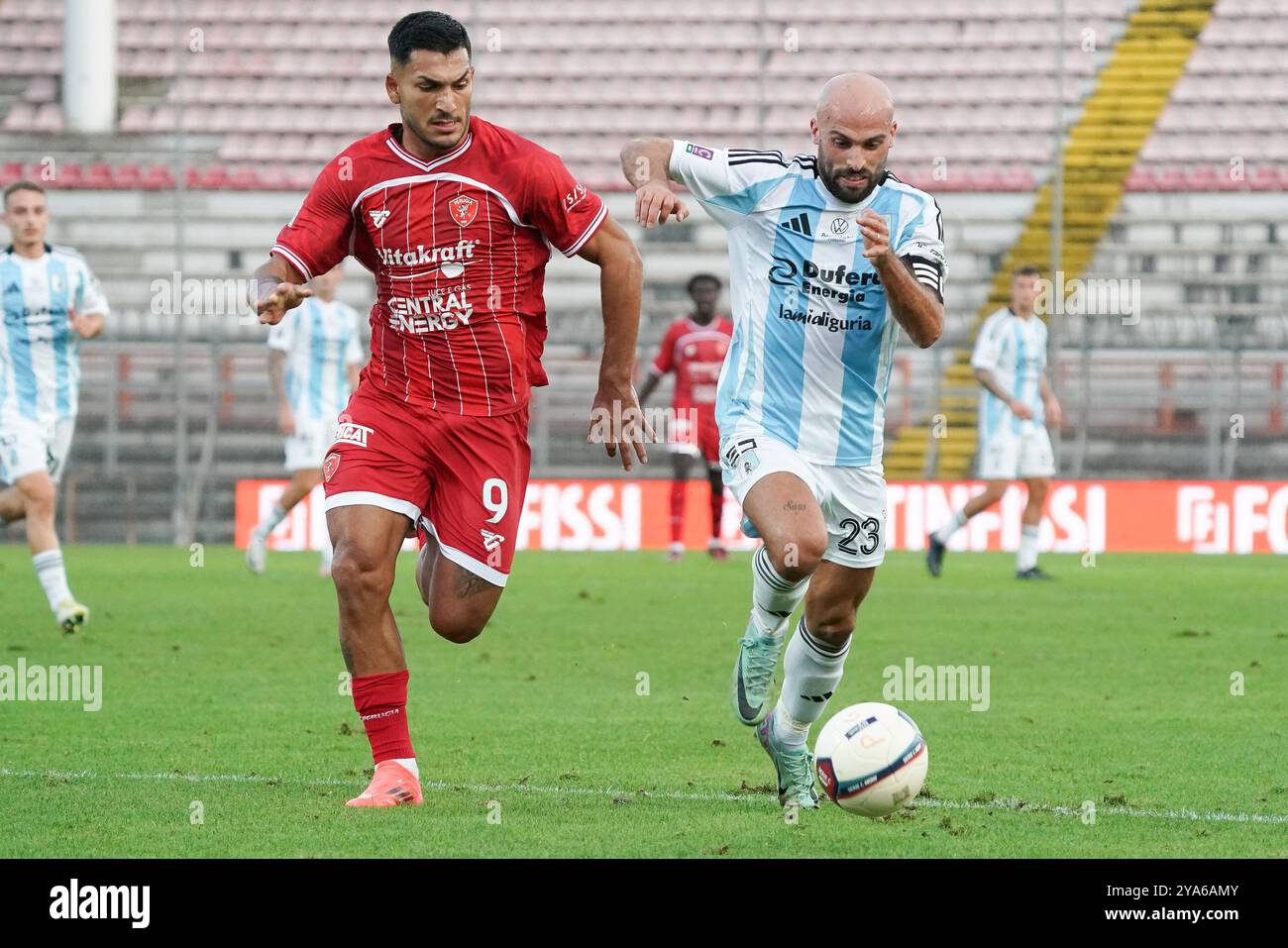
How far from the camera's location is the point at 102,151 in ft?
77.3

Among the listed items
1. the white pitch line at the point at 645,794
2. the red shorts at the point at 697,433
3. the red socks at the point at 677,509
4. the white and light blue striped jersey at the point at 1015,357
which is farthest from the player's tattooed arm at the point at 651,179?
the red socks at the point at 677,509

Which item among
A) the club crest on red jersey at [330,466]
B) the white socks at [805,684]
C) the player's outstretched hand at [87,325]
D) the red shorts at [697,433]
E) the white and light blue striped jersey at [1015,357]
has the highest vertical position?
the white and light blue striped jersey at [1015,357]

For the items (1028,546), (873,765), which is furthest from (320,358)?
(873,765)

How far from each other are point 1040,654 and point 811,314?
4243 mm

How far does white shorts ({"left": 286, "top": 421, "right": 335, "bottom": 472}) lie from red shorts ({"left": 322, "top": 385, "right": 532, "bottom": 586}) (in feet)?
28.1

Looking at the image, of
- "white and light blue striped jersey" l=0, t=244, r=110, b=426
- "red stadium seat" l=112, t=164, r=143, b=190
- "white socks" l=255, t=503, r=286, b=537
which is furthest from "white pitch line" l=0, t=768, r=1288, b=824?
"red stadium seat" l=112, t=164, r=143, b=190

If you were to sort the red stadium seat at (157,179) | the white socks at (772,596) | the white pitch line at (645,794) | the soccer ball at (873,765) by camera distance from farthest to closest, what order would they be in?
the red stadium seat at (157,179) < the white socks at (772,596) < the white pitch line at (645,794) < the soccer ball at (873,765)

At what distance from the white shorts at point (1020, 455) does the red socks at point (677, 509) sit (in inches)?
Answer: 126

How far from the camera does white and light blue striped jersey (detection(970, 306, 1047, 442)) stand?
14.6 meters

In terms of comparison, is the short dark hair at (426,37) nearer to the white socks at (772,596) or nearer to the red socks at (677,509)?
the white socks at (772,596)

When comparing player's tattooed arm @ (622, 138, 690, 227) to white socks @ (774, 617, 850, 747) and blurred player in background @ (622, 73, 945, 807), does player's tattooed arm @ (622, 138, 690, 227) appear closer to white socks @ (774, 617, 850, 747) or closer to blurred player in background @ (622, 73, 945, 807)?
blurred player in background @ (622, 73, 945, 807)

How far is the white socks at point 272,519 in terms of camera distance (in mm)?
14203

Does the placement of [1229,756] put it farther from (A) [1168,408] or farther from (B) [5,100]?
(B) [5,100]
